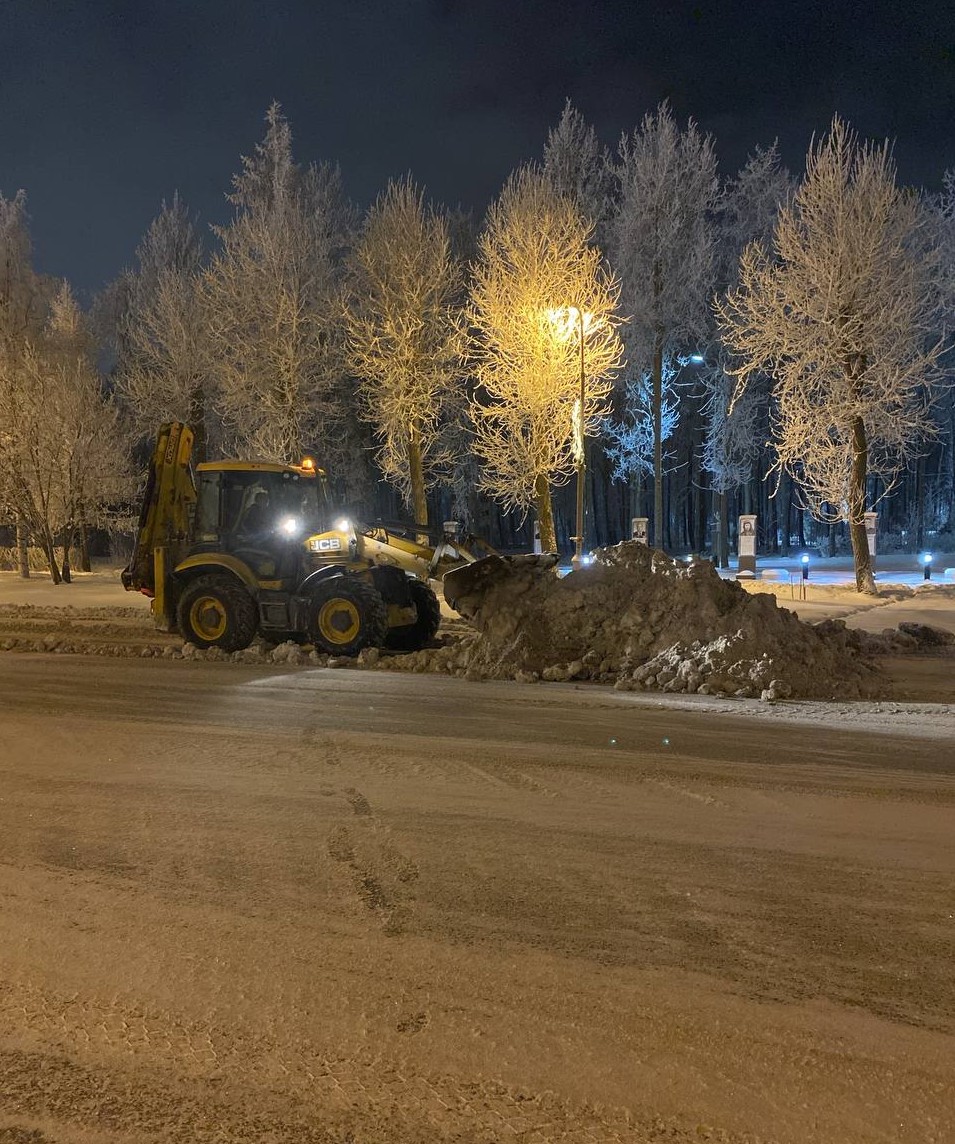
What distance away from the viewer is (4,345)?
2878cm

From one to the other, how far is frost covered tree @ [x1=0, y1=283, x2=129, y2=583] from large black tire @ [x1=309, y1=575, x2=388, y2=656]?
1683 cm

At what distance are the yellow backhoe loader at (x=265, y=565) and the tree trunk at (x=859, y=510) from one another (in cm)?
1189

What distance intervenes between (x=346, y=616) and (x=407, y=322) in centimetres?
1516

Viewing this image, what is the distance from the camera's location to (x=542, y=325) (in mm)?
23078

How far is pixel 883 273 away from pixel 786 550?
25.0 metres

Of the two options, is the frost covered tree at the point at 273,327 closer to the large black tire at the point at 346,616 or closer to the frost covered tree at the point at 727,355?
the frost covered tree at the point at 727,355

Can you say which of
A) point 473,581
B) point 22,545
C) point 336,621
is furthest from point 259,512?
point 22,545

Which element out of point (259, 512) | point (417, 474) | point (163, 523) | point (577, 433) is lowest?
point (163, 523)

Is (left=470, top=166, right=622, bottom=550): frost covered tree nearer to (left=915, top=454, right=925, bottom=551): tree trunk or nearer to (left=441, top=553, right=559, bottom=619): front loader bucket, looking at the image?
(left=441, top=553, right=559, bottom=619): front loader bucket

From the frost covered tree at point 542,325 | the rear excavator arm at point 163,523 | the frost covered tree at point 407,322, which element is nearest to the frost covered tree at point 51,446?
the frost covered tree at point 407,322

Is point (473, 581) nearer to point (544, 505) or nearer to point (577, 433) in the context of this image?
point (577, 433)

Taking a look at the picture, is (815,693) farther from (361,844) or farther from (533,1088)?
(533,1088)

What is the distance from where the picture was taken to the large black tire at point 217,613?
12656mm

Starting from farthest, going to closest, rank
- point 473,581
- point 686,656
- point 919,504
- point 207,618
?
point 919,504
point 207,618
point 473,581
point 686,656
